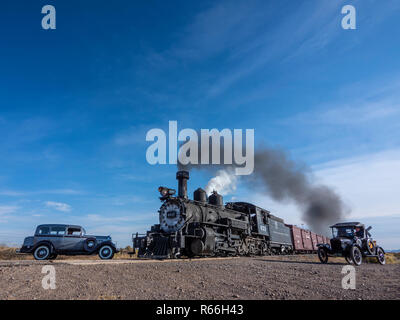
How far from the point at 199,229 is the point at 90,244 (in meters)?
6.74

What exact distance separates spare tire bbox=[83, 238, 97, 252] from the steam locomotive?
2.56 meters

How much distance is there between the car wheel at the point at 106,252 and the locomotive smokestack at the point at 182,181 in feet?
17.7

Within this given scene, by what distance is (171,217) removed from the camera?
1520 cm

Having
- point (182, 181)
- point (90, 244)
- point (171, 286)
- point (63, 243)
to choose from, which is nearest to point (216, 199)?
point (182, 181)

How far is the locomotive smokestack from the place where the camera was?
16.2m

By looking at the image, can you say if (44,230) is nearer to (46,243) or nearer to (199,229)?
(46,243)

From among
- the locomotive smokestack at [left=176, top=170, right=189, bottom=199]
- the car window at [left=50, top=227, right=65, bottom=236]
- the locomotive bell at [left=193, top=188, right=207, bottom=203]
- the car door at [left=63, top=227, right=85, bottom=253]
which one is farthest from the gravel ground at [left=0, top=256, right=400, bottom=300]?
the locomotive bell at [left=193, top=188, right=207, bottom=203]

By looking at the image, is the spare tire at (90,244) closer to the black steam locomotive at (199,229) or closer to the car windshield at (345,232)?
the black steam locomotive at (199,229)

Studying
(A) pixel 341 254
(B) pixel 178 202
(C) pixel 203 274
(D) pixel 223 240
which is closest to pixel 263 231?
(D) pixel 223 240

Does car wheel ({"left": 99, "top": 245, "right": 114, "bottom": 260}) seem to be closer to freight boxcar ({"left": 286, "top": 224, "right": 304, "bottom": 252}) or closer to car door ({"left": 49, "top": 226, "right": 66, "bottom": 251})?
car door ({"left": 49, "top": 226, "right": 66, "bottom": 251})

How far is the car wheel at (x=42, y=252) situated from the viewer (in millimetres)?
14227

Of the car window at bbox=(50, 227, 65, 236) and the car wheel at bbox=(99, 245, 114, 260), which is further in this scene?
the car wheel at bbox=(99, 245, 114, 260)

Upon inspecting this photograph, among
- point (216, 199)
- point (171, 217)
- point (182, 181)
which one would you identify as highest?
point (182, 181)
